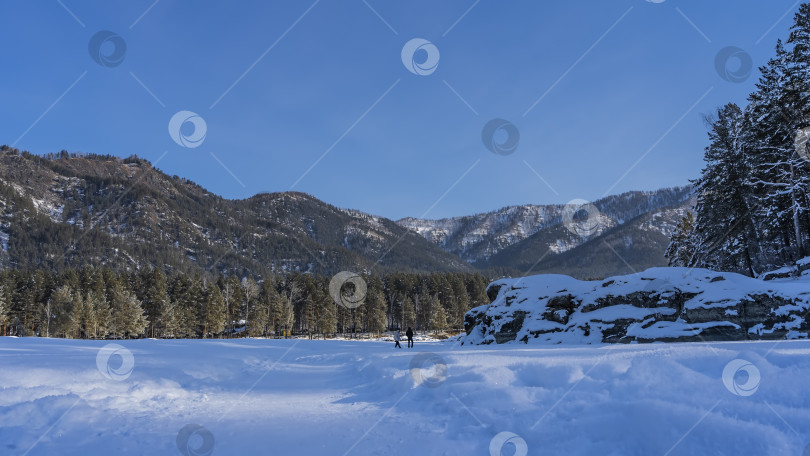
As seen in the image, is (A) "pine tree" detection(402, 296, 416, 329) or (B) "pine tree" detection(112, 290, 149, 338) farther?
(A) "pine tree" detection(402, 296, 416, 329)

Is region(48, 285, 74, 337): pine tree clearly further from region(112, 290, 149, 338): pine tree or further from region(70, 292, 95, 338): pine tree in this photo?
region(112, 290, 149, 338): pine tree

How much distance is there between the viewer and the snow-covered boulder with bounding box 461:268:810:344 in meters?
20.2

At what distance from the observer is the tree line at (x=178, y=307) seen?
214 ft

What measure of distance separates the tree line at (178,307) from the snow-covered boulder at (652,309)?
4465cm

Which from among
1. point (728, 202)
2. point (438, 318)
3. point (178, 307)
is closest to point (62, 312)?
point (178, 307)

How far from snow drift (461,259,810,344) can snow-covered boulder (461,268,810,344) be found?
4cm

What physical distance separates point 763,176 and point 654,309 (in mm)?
15878

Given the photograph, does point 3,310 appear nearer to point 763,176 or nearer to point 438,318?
point 438,318

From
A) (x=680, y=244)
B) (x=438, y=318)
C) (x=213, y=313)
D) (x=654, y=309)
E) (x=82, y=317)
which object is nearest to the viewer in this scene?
(x=654, y=309)

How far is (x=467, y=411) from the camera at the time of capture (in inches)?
330

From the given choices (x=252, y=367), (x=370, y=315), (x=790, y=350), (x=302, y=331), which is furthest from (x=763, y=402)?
(x=302, y=331)

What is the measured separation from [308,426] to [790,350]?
365 inches

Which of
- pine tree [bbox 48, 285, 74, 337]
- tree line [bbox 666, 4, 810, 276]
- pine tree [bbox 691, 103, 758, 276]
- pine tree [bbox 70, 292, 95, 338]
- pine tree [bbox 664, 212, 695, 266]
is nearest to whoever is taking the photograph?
tree line [bbox 666, 4, 810, 276]

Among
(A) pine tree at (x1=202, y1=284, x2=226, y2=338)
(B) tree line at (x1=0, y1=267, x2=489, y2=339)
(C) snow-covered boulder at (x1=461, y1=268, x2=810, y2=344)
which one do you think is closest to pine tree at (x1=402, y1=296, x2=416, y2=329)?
(B) tree line at (x1=0, y1=267, x2=489, y2=339)
